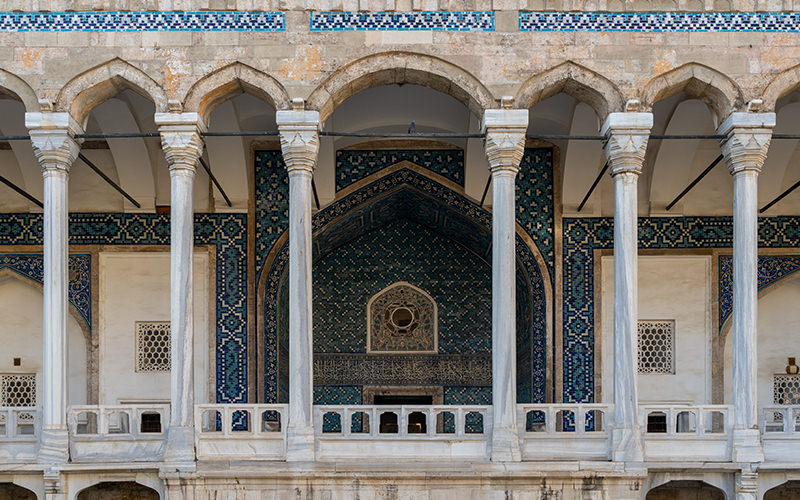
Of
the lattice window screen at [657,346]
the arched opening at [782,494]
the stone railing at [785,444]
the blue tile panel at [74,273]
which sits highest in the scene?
the blue tile panel at [74,273]

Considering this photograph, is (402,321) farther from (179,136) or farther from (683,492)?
(179,136)

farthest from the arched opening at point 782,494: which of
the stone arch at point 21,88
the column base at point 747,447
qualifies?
the stone arch at point 21,88

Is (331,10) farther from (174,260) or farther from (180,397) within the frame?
(180,397)

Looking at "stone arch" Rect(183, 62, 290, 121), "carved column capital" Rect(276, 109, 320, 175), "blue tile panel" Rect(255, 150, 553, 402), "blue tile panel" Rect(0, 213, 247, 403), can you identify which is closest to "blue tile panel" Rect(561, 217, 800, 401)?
"blue tile panel" Rect(255, 150, 553, 402)

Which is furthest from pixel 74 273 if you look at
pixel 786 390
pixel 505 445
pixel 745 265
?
pixel 786 390

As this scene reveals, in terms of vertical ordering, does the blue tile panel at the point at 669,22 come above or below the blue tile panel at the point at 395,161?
above

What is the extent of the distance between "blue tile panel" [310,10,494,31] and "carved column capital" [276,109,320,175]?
2.70ft

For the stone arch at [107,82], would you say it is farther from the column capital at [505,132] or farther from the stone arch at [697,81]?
the stone arch at [697,81]

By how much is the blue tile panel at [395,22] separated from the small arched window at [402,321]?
443 centimetres

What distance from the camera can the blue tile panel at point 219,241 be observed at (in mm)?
10406

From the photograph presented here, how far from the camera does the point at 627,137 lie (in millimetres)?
7883

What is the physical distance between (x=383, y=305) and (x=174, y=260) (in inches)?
172

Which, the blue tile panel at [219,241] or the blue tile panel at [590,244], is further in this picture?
the blue tile panel at [590,244]

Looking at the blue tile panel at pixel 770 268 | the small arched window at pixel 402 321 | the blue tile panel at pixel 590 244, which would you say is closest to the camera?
the blue tile panel at pixel 590 244
